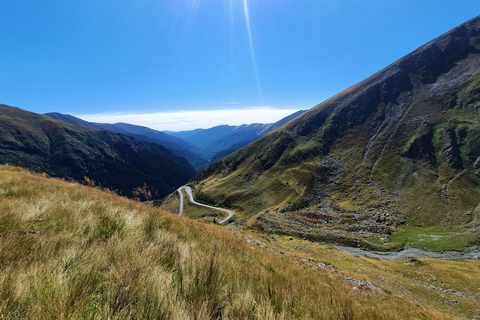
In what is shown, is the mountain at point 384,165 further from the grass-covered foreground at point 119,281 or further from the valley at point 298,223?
the grass-covered foreground at point 119,281

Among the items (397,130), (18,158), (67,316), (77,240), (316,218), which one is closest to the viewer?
(67,316)

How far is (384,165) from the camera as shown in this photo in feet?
265

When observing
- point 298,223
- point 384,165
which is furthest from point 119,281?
point 384,165

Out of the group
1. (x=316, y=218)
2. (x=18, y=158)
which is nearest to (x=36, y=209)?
(x=316, y=218)

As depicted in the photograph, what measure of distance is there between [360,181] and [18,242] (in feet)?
310

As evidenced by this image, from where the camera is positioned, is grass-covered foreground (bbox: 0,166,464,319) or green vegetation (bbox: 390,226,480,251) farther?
green vegetation (bbox: 390,226,480,251)

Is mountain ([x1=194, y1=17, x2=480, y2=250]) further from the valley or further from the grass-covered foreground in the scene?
the grass-covered foreground

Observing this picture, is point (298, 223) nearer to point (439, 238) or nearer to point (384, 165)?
point (439, 238)

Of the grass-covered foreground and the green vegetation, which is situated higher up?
the grass-covered foreground

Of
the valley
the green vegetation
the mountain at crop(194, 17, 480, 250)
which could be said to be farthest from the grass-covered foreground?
the green vegetation

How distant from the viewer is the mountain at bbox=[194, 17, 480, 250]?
53.3 m

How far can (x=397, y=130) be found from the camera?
310 feet

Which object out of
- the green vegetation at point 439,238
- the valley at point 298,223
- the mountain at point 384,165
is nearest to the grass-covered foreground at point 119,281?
the valley at point 298,223

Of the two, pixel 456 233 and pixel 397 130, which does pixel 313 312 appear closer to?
pixel 456 233
